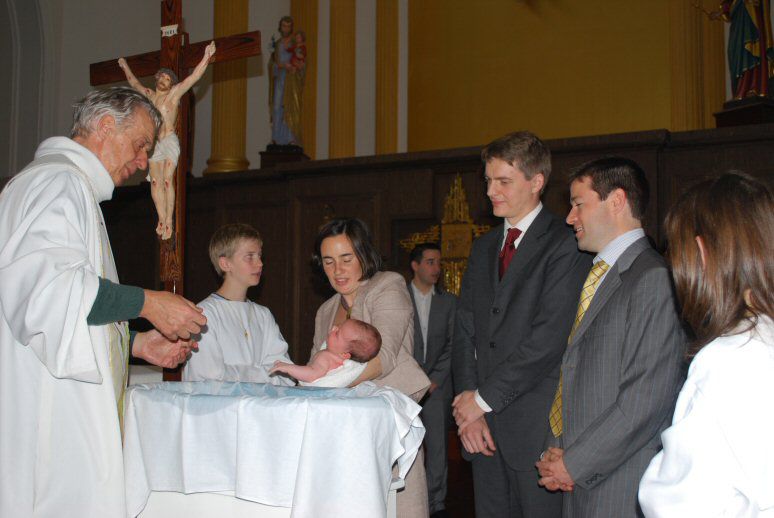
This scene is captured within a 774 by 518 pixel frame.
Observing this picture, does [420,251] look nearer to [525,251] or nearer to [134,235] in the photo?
[525,251]

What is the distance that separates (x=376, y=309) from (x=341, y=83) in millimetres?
7153

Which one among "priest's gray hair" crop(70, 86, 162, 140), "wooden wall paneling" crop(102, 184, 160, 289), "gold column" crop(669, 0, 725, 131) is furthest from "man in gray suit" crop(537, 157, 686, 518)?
"wooden wall paneling" crop(102, 184, 160, 289)

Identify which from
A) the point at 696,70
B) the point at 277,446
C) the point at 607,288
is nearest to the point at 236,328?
the point at 277,446

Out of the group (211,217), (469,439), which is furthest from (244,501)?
(211,217)

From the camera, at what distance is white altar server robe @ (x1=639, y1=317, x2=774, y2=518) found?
1.36 meters

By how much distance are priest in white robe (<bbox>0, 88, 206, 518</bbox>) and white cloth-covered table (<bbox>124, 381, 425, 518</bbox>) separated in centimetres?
10

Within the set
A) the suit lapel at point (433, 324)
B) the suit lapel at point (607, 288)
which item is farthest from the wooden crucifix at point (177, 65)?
the suit lapel at point (607, 288)

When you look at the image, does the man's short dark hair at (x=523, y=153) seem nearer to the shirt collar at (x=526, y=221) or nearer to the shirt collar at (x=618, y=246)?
the shirt collar at (x=526, y=221)

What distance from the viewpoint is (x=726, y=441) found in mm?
1369

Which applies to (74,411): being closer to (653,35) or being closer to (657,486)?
(657,486)

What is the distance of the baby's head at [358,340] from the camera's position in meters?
2.62

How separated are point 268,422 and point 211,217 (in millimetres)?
6096

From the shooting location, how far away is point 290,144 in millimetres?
8375

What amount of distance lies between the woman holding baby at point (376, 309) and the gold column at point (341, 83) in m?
6.60
